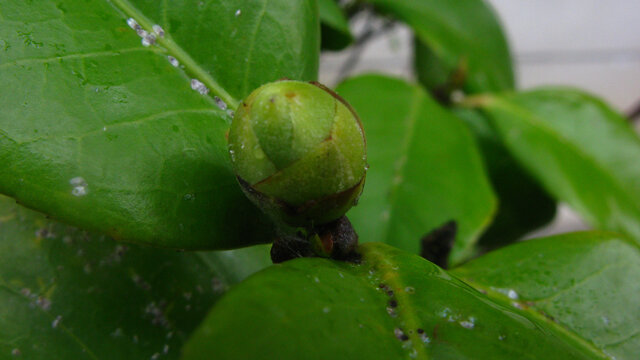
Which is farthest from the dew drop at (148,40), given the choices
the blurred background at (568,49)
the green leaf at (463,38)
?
A: the blurred background at (568,49)

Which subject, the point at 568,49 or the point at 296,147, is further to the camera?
the point at 568,49

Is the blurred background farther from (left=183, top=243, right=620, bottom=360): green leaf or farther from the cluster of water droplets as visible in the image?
(left=183, top=243, right=620, bottom=360): green leaf

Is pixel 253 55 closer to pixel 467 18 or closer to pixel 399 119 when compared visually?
pixel 399 119

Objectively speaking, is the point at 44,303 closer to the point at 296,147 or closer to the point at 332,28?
the point at 296,147

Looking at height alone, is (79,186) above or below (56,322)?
above

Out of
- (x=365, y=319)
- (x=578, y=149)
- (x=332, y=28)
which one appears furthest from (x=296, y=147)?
(x=578, y=149)

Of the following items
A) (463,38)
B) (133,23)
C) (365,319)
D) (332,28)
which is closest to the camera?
(365,319)

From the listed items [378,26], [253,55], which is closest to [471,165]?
[253,55]
